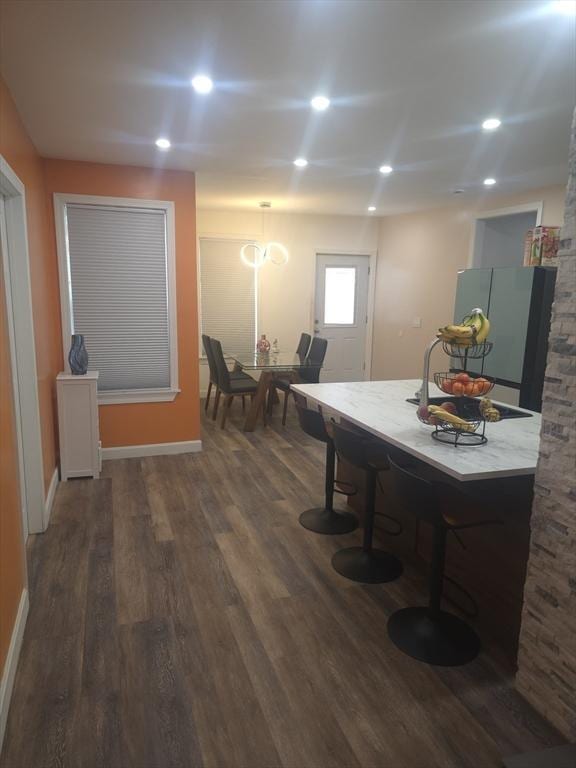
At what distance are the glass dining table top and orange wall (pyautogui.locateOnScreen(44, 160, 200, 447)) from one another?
0.92 m

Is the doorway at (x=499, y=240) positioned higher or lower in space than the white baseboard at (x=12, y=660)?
higher

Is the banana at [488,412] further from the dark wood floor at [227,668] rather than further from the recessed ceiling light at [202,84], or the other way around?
the recessed ceiling light at [202,84]

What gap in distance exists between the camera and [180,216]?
431 centimetres


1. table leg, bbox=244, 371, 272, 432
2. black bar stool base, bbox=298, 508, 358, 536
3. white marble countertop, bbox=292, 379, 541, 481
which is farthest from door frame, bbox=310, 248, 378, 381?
black bar stool base, bbox=298, 508, 358, 536

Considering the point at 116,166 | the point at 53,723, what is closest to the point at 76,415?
the point at 116,166

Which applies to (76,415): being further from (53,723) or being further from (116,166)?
(53,723)

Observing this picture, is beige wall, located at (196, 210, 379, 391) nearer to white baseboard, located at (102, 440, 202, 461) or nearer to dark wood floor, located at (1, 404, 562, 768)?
white baseboard, located at (102, 440, 202, 461)

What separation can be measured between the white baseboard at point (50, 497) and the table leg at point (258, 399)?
205 cm

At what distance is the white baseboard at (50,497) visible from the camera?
10.5 feet

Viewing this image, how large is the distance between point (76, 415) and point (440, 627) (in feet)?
9.84

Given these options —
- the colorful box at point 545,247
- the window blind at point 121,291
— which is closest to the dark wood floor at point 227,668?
the window blind at point 121,291

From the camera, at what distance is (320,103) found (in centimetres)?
269

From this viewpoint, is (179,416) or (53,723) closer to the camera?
(53,723)

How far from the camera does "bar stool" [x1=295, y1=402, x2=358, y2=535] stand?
9.99 ft
